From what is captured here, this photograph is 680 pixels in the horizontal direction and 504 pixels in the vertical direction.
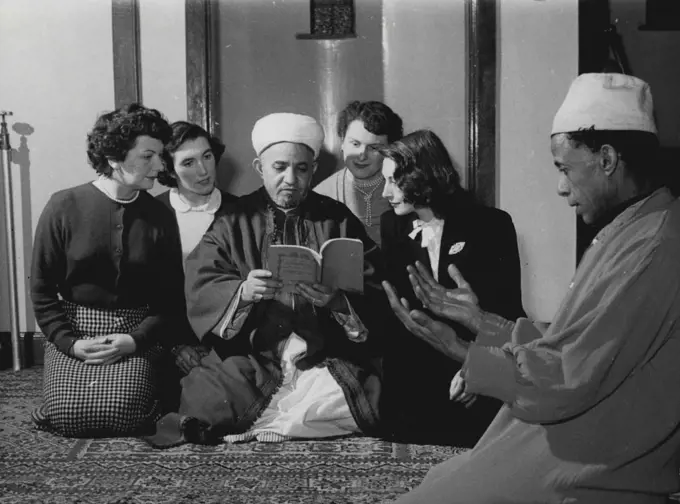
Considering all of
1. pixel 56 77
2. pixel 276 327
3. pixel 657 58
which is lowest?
pixel 276 327

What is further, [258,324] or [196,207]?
[196,207]

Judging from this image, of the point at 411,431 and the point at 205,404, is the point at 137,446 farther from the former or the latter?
the point at 411,431

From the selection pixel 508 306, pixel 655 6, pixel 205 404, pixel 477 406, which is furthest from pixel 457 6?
pixel 655 6

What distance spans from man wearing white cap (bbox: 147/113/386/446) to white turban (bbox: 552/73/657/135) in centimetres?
181

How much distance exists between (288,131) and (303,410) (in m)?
1.29

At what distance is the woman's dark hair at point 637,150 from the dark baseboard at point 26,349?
410cm

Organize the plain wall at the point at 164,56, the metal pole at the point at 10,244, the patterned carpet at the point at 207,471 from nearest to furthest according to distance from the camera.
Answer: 1. the patterned carpet at the point at 207,471
2. the plain wall at the point at 164,56
3. the metal pole at the point at 10,244

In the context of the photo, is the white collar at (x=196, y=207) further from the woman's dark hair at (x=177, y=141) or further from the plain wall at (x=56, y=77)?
the plain wall at (x=56, y=77)

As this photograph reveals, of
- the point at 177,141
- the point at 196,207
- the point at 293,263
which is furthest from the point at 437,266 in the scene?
the point at 177,141

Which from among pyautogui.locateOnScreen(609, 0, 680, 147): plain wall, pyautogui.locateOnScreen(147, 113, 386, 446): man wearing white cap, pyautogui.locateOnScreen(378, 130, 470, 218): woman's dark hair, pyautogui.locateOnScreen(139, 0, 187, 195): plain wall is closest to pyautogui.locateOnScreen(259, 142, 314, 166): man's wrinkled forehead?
pyautogui.locateOnScreen(147, 113, 386, 446): man wearing white cap

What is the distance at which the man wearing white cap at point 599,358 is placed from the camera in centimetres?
179

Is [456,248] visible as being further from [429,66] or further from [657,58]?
[657,58]

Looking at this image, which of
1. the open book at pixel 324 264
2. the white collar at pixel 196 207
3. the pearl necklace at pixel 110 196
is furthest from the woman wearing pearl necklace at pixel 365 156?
the pearl necklace at pixel 110 196

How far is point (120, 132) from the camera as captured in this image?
422 cm
